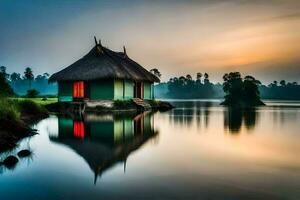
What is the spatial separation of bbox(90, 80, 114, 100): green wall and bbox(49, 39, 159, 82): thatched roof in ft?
4.35

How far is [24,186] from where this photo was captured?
24.0 ft

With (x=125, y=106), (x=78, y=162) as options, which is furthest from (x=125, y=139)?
(x=125, y=106)

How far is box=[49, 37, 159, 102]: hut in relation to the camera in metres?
34.4

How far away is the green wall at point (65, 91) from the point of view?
36.5m

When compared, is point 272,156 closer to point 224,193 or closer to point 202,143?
point 202,143

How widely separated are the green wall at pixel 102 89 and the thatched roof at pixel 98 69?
4.35ft

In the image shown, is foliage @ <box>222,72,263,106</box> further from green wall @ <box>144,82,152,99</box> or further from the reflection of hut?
the reflection of hut

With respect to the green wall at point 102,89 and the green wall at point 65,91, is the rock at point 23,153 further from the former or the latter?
the green wall at point 65,91

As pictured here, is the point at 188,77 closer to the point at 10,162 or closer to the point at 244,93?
the point at 244,93

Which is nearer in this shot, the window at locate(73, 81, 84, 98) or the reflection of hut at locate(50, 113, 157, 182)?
the reflection of hut at locate(50, 113, 157, 182)

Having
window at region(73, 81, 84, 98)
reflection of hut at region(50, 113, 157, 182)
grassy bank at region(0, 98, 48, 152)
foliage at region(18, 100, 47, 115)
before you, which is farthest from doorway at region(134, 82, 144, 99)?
grassy bank at region(0, 98, 48, 152)

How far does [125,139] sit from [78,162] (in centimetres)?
491

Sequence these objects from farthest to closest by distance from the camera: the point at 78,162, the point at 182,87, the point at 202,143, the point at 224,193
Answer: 1. the point at 182,87
2. the point at 202,143
3. the point at 78,162
4. the point at 224,193

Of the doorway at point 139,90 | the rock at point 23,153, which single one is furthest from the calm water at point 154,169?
the doorway at point 139,90
